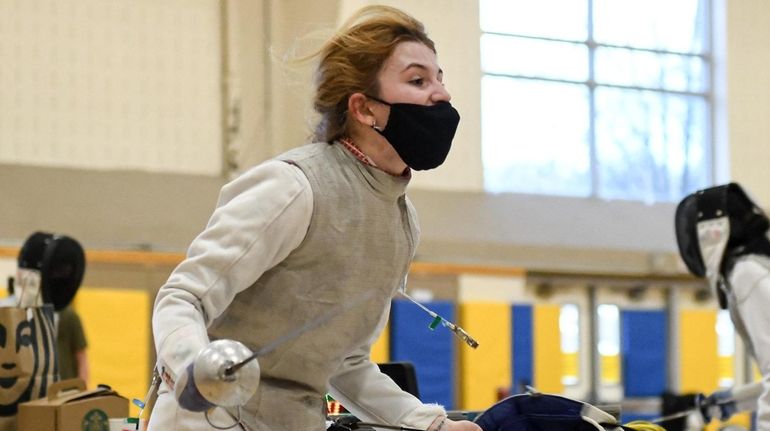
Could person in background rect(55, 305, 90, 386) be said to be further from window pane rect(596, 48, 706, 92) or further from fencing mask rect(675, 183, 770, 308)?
window pane rect(596, 48, 706, 92)

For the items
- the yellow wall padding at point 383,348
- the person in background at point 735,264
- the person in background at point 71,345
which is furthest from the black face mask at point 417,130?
the yellow wall padding at point 383,348

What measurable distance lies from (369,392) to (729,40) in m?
10.2

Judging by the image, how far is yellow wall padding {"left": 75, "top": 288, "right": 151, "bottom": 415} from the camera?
823cm

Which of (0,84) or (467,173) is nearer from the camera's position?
(0,84)

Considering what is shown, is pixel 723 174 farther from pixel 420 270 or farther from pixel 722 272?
pixel 722 272

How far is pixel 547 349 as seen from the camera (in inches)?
407

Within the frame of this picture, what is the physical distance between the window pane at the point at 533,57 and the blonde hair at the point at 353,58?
844 centimetres

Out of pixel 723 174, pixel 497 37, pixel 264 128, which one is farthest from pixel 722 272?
pixel 723 174

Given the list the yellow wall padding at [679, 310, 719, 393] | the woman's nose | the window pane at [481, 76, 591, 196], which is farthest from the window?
the woman's nose

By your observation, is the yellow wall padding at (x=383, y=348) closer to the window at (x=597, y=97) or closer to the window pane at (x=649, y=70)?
the window at (x=597, y=97)

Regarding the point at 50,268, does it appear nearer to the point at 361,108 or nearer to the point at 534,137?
the point at 361,108

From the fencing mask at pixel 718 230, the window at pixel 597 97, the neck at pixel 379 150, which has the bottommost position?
the fencing mask at pixel 718 230

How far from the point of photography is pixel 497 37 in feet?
34.1

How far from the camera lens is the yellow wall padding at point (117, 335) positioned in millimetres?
8234
